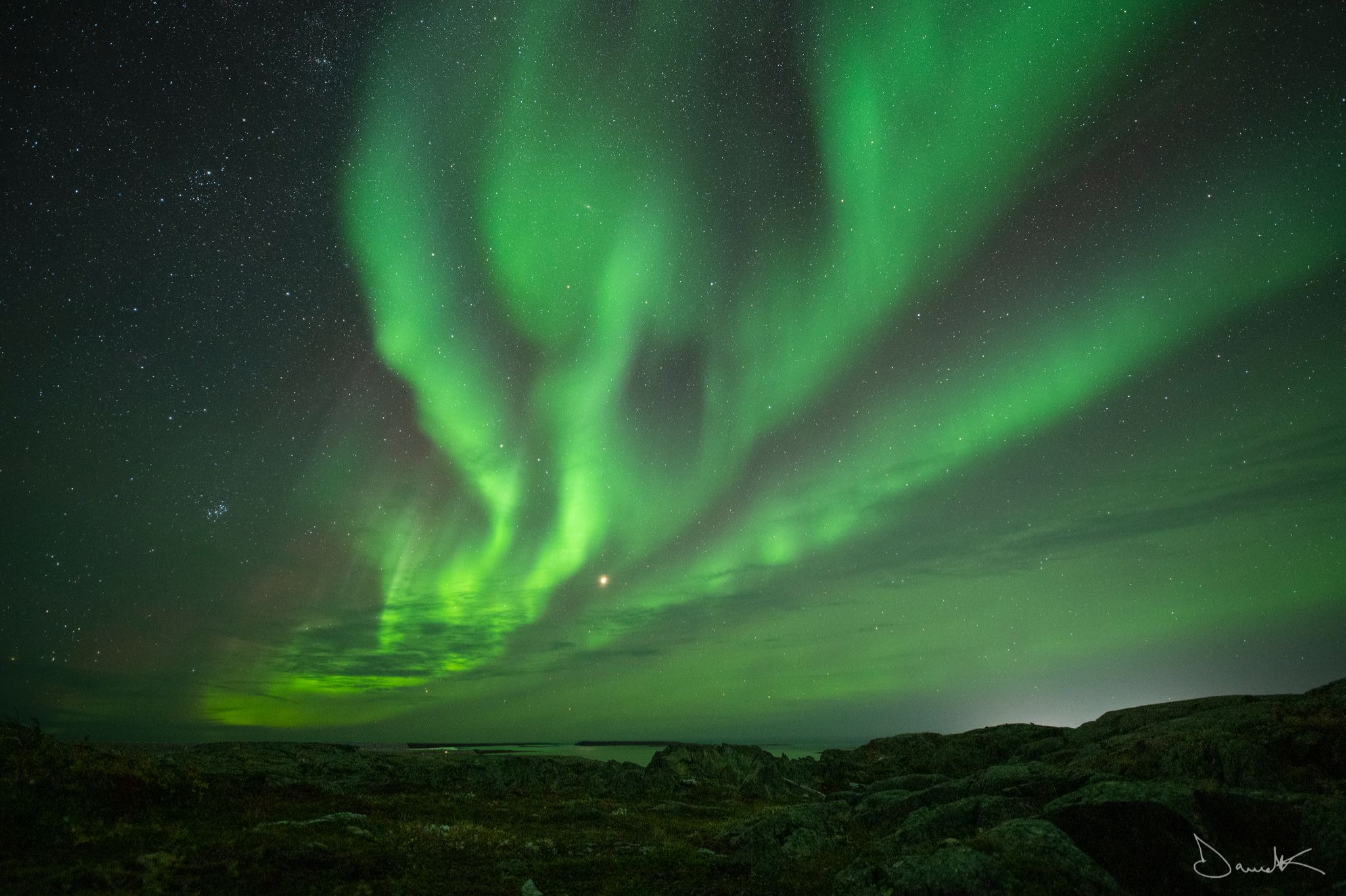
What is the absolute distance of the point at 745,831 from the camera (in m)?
22.2

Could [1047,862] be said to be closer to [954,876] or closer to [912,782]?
[954,876]

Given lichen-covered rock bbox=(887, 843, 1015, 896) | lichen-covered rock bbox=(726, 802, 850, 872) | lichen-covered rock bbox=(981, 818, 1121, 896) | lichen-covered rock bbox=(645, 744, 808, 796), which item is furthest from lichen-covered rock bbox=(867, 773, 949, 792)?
lichen-covered rock bbox=(887, 843, 1015, 896)

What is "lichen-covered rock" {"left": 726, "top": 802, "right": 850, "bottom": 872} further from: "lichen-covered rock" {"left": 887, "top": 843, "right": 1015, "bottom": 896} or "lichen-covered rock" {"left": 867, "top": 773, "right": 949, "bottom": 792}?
"lichen-covered rock" {"left": 867, "top": 773, "right": 949, "bottom": 792}

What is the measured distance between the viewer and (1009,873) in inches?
482

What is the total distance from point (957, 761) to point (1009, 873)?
162ft

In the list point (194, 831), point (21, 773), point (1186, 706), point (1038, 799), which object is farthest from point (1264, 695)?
point (21, 773)

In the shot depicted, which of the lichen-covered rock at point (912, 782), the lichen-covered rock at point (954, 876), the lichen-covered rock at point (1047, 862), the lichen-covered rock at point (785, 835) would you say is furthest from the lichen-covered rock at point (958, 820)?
the lichen-covered rock at point (912, 782)
